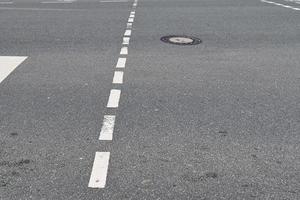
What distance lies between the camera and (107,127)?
6.34m

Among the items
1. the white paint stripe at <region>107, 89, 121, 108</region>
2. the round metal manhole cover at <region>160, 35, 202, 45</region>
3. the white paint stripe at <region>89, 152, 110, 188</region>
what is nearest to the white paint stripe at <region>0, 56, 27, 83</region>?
the white paint stripe at <region>107, 89, 121, 108</region>

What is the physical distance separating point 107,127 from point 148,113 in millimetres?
800

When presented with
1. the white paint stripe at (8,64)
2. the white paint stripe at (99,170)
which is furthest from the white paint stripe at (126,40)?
the white paint stripe at (99,170)

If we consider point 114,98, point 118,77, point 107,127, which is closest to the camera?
point 107,127

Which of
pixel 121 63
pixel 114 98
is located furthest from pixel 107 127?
pixel 121 63

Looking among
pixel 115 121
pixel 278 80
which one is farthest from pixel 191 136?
pixel 278 80

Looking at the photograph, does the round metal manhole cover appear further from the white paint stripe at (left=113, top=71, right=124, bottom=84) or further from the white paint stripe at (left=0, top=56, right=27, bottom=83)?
the white paint stripe at (left=0, top=56, right=27, bottom=83)

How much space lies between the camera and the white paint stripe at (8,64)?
866 centimetres

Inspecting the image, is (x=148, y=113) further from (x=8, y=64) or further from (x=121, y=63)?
(x=8, y=64)

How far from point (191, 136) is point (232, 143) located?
59cm

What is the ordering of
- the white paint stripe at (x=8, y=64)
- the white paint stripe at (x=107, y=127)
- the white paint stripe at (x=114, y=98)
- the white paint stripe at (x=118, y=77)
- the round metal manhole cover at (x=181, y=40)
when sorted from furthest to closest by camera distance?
the round metal manhole cover at (x=181, y=40)
the white paint stripe at (x=8, y=64)
the white paint stripe at (x=118, y=77)
the white paint stripe at (x=114, y=98)
the white paint stripe at (x=107, y=127)

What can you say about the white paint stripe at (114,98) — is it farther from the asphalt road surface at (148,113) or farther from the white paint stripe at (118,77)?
the white paint stripe at (118,77)

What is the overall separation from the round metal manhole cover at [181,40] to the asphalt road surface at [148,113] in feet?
0.74

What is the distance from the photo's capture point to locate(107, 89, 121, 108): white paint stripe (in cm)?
714
